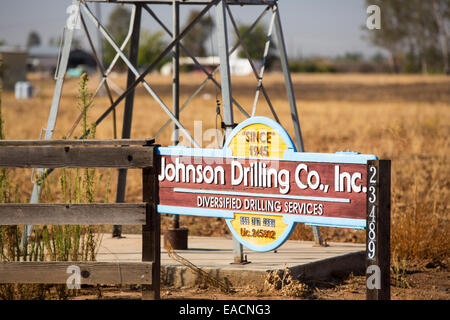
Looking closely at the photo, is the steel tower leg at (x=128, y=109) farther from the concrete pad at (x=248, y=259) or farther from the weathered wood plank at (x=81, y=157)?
the weathered wood plank at (x=81, y=157)

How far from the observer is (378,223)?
460cm

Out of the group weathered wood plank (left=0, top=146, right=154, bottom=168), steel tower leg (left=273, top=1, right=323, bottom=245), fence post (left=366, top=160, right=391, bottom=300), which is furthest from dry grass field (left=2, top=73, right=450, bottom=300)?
fence post (left=366, top=160, right=391, bottom=300)

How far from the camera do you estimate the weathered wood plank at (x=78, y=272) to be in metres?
5.33

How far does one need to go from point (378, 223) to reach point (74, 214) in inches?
89.0

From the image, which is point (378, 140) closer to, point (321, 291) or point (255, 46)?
point (255, 46)

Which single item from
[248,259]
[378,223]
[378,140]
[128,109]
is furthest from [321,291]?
[378,140]

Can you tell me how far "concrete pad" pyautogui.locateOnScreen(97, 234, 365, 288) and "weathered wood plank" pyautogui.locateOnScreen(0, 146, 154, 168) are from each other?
1.67 meters

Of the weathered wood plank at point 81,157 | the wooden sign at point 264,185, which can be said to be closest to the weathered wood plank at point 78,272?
the wooden sign at point 264,185

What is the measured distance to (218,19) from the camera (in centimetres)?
671

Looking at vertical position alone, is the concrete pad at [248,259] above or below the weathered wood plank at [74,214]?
below

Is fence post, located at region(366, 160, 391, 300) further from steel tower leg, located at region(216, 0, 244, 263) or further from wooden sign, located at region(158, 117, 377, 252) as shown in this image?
steel tower leg, located at region(216, 0, 244, 263)

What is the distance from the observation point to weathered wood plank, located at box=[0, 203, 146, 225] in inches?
210
